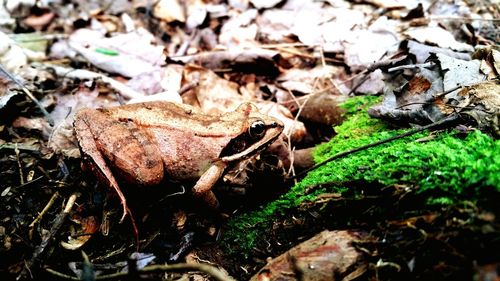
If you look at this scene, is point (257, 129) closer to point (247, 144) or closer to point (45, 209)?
point (247, 144)

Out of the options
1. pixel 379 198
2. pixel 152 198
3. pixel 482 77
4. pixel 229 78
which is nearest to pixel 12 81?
pixel 152 198

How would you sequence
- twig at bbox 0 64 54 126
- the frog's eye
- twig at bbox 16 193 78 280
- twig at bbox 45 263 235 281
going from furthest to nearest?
twig at bbox 0 64 54 126 < the frog's eye < twig at bbox 16 193 78 280 < twig at bbox 45 263 235 281

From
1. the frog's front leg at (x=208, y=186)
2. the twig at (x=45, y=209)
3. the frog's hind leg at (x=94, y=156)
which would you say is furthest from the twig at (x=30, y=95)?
the frog's front leg at (x=208, y=186)

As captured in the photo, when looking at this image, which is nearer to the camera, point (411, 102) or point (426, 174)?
point (426, 174)

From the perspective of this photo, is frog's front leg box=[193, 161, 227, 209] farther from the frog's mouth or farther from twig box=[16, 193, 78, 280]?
twig box=[16, 193, 78, 280]

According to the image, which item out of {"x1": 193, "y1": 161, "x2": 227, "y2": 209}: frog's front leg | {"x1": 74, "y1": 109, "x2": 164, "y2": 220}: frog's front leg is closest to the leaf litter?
{"x1": 193, "y1": 161, "x2": 227, "y2": 209}: frog's front leg

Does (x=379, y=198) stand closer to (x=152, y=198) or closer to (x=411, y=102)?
(x=411, y=102)

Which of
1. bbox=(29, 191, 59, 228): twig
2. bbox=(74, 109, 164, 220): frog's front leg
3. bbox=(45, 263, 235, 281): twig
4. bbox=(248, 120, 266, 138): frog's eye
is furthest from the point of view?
bbox=(248, 120, 266, 138): frog's eye
